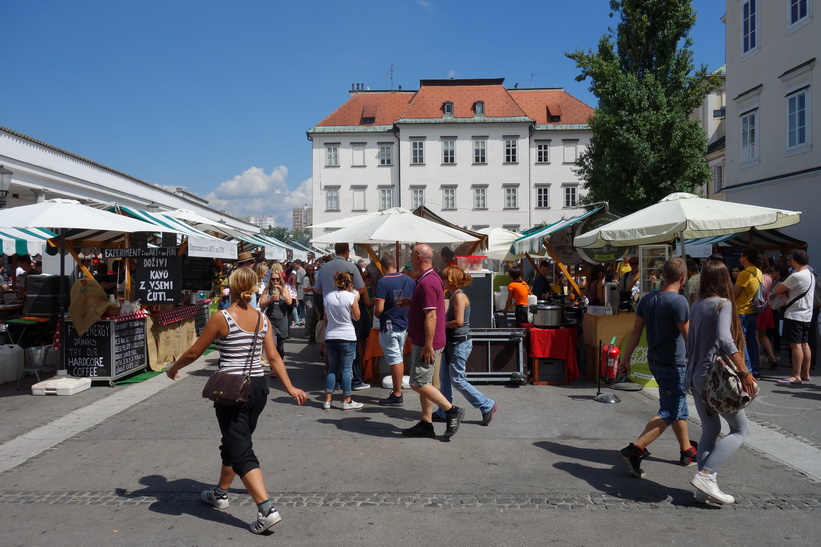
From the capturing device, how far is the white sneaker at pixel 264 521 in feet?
14.1

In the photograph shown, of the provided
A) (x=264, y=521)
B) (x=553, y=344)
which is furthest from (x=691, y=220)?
(x=264, y=521)

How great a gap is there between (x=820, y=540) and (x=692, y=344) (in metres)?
1.54

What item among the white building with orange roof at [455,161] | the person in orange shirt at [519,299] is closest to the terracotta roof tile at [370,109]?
the white building with orange roof at [455,161]

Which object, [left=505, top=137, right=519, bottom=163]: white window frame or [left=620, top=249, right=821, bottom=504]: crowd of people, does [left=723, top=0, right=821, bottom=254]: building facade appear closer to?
[left=620, top=249, right=821, bottom=504]: crowd of people

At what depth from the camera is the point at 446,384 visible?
711cm

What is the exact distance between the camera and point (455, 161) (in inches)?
2114

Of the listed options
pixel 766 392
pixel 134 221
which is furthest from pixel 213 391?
pixel 766 392

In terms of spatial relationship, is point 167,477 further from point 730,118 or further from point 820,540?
point 730,118

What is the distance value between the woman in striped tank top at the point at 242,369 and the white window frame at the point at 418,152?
50.0 metres

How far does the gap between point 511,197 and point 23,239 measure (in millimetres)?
44888

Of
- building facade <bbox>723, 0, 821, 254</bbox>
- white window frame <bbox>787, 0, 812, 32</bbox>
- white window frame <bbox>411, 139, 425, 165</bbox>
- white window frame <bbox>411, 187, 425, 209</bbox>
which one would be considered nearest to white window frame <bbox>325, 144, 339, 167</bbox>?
white window frame <bbox>411, 139, 425, 165</bbox>

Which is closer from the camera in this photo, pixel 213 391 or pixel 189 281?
pixel 213 391

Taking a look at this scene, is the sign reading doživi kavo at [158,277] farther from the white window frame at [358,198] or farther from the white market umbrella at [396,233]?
the white window frame at [358,198]

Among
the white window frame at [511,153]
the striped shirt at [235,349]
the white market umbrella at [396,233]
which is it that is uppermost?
the white window frame at [511,153]
